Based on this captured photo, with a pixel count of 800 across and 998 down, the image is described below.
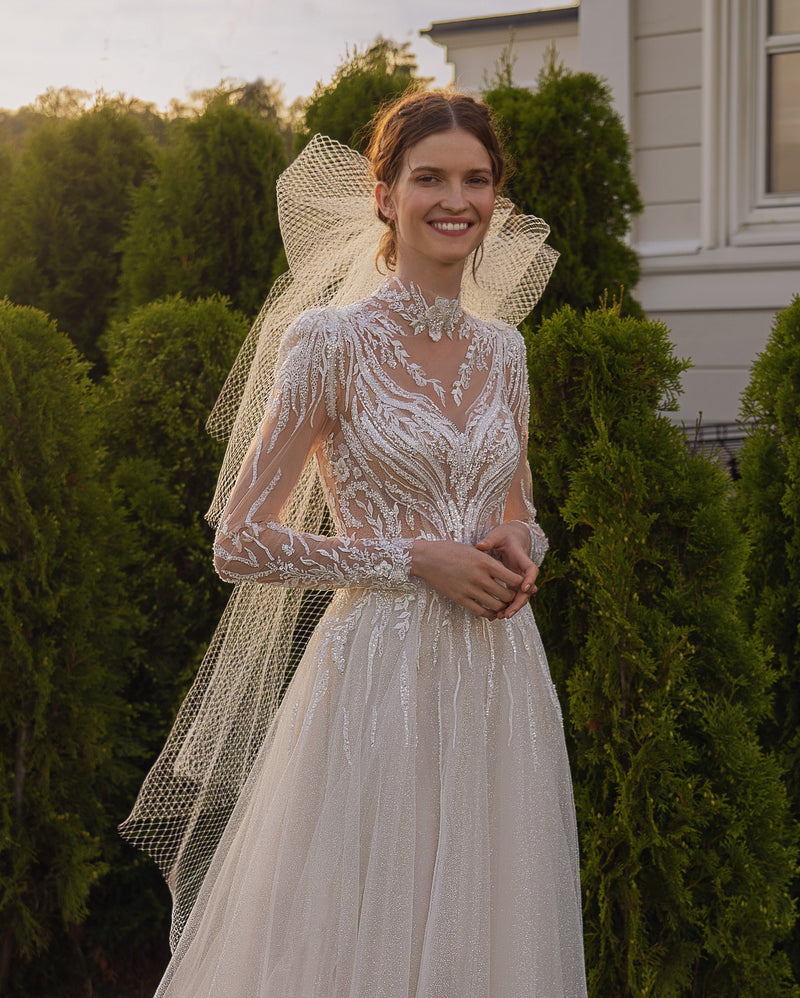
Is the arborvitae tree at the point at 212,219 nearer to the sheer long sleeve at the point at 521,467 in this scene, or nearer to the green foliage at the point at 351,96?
the green foliage at the point at 351,96

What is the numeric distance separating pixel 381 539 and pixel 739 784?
1300mm

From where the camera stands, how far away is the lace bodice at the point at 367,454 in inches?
85.1

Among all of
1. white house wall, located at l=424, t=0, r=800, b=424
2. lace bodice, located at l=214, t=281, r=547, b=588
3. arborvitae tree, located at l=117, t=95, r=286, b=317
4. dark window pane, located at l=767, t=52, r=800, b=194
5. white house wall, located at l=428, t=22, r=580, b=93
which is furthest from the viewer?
white house wall, located at l=428, t=22, r=580, b=93

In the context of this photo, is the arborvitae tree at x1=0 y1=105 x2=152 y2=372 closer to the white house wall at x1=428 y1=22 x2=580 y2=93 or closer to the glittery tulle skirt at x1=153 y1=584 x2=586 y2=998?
the glittery tulle skirt at x1=153 y1=584 x2=586 y2=998

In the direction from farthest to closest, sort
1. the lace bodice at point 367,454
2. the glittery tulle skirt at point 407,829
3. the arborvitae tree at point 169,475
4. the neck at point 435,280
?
the arborvitae tree at point 169,475, the neck at point 435,280, the lace bodice at point 367,454, the glittery tulle skirt at point 407,829

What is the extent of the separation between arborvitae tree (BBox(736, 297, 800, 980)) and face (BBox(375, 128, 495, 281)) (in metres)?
1.59

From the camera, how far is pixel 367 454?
2213 millimetres

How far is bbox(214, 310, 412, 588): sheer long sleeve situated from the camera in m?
2.15

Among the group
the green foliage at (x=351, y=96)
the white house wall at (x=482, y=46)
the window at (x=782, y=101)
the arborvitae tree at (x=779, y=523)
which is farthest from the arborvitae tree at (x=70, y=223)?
the white house wall at (x=482, y=46)

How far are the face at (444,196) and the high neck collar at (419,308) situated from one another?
0.27ft

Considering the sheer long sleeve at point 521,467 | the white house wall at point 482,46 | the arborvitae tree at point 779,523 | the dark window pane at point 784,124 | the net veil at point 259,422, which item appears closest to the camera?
the sheer long sleeve at point 521,467

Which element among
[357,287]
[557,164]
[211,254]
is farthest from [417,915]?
[211,254]

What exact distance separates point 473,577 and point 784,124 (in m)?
4.77

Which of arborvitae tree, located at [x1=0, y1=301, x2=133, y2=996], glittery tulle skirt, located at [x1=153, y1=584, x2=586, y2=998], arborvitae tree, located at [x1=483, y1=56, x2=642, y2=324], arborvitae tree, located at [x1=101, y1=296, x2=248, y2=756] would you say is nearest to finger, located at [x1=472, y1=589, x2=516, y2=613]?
glittery tulle skirt, located at [x1=153, y1=584, x2=586, y2=998]
